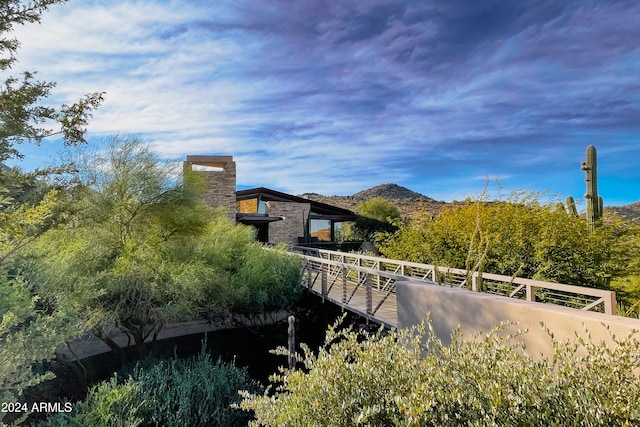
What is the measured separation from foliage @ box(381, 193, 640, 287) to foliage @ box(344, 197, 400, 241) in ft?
39.3

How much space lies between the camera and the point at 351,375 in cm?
213

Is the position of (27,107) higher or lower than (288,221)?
higher

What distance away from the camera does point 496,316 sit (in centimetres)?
317

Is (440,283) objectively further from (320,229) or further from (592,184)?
(320,229)

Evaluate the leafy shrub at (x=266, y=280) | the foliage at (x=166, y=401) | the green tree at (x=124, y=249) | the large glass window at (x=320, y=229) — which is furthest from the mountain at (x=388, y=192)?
the foliage at (x=166, y=401)

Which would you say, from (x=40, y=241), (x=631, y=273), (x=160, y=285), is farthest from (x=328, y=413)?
(x=631, y=273)

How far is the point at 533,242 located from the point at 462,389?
22.4 feet

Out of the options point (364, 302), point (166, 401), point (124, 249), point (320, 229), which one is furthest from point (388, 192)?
point (166, 401)

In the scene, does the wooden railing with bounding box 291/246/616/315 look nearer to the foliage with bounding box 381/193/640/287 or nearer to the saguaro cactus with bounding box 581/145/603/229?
the foliage with bounding box 381/193/640/287

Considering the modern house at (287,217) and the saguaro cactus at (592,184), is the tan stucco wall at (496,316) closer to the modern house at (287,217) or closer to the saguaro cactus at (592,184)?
the saguaro cactus at (592,184)

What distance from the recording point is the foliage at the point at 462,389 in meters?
1.65

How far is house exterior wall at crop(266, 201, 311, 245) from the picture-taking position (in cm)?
1889

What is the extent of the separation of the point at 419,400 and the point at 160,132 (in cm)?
753

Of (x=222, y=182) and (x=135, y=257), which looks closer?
(x=135, y=257)
